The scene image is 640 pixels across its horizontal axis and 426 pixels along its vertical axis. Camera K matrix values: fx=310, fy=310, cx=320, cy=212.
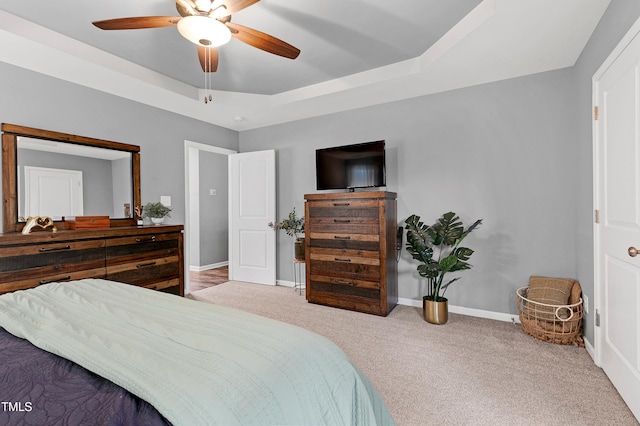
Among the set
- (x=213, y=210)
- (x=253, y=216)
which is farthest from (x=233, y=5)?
(x=213, y=210)

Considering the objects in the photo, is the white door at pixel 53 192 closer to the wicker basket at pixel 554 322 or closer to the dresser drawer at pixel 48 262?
the dresser drawer at pixel 48 262

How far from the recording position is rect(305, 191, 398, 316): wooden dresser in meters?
3.23

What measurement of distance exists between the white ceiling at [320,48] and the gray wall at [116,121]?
0.12m

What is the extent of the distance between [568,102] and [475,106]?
770 mm

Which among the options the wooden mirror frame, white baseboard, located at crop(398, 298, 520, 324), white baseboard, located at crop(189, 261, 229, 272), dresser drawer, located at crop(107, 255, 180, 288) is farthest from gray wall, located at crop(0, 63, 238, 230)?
white baseboard, located at crop(398, 298, 520, 324)

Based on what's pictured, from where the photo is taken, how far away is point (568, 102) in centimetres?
283

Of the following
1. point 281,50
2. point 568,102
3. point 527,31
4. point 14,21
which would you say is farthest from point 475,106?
point 14,21

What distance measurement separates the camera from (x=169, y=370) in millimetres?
819

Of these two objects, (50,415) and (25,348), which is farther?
(25,348)

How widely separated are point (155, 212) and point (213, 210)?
2486mm

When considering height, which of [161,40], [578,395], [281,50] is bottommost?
[578,395]

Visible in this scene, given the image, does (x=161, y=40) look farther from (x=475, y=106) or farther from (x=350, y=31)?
(x=475, y=106)

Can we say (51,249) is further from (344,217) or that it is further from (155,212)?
(344,217)

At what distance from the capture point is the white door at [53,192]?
2.80m
